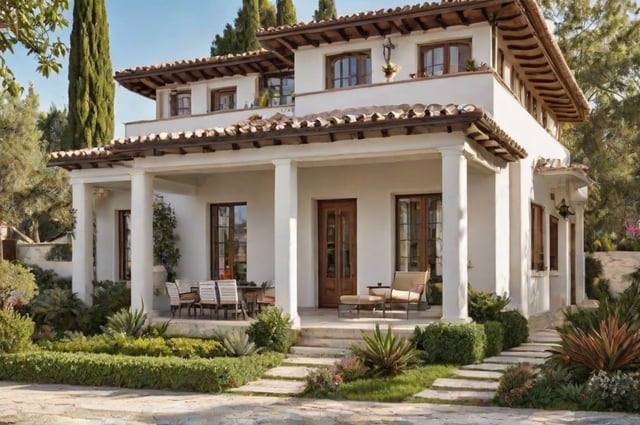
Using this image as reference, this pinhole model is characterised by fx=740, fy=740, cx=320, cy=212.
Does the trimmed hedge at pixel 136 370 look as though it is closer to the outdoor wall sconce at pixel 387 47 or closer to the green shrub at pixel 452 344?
the green shrub at pixel 452 344

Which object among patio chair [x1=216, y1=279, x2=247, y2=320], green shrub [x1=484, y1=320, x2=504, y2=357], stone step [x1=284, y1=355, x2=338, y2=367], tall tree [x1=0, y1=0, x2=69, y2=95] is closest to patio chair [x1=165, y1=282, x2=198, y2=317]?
patio chair [x1=216, y1=279, x2=247, y2=320]

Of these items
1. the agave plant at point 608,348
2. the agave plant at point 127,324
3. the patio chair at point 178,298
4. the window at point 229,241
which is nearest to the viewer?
the agave plant at point 608,348

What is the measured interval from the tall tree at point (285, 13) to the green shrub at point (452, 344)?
21000 mm

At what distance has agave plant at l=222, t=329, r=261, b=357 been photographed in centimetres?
1220

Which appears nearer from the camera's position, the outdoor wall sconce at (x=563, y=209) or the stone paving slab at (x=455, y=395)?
the stone paving slab at (x=455, y=395)

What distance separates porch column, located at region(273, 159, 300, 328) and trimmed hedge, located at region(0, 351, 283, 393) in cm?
127

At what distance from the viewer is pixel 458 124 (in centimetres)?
1210

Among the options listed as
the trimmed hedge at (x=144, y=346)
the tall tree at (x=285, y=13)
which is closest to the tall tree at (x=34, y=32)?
the trimmed hedge at (x=144, y=346)

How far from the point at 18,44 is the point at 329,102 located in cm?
843

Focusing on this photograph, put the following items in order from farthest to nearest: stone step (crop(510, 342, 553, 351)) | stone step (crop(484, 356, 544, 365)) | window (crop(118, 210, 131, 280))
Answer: window (crop(118, 210, 131, 280)) → stone step (crop(510, 342, 553, 351)) → stone step (crop(484, 356, 544, 365))

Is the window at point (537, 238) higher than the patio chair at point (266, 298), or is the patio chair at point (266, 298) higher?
the window at point (537, 238)

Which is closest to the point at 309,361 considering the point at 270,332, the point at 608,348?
the point at 270,332

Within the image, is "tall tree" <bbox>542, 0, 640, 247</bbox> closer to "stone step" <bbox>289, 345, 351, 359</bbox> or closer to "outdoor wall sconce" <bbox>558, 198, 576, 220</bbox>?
"outdoor wall sconce" <bbox>558, 198, 576, 220</bbox>

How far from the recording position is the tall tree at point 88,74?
81.4ft
